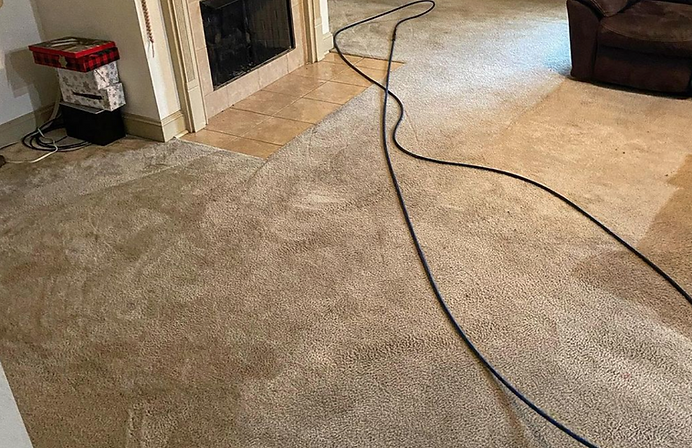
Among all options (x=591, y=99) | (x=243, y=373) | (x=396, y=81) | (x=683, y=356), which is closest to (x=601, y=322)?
(x=683, y=356)

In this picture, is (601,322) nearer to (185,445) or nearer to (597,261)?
(597,261)

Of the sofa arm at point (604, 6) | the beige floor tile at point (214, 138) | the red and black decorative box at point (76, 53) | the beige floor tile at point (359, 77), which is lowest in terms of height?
the beige floor tile at point (214, 138)

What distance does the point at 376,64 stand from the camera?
4.12 meters

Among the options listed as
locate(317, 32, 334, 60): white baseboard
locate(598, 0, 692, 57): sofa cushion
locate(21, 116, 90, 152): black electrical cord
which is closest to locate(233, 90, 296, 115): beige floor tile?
locate(317, 32, 334, 60): white baseboard

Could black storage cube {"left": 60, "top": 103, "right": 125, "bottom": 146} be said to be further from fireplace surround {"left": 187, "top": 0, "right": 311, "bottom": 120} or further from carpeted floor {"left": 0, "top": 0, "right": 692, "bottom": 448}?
fireplace surround {"left": 187, "top": 0, "right": 311, "bottom": 120}

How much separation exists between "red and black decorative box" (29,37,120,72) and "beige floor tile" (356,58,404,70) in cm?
156

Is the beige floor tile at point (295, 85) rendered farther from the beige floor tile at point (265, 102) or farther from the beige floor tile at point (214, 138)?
the beige floor tile at point (214, 138)

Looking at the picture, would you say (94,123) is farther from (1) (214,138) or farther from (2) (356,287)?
(2) (356,287)

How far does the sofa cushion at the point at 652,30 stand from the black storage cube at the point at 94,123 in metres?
2.53

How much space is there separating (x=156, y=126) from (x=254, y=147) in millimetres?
491

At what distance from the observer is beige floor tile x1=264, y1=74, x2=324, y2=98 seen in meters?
3.84

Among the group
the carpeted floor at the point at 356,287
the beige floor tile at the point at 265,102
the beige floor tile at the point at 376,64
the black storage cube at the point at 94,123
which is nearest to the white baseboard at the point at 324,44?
the beige floor tile at the point at 376,64

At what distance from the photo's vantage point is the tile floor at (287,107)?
10.8ft

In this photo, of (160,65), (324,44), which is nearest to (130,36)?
(160,65)
